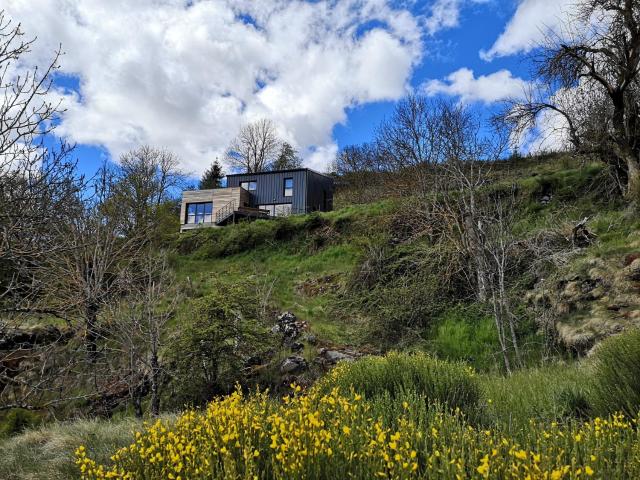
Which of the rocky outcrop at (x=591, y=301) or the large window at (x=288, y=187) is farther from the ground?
the large window at (x=288, y=187)

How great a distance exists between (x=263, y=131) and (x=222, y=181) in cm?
905

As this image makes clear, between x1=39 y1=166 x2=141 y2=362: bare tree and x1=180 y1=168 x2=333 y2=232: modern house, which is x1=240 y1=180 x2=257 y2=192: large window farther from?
x1=39 y1=166 x2=141 y2=362: bare tree

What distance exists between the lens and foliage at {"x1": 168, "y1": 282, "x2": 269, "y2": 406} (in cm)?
1017

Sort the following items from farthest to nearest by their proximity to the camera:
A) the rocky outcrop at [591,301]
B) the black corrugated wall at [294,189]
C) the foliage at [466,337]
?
the black corrugated wall at [294,189] < the foliage at [466,337] < the rocky outcrop at [591,301]

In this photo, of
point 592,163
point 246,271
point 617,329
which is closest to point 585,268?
point 617,329

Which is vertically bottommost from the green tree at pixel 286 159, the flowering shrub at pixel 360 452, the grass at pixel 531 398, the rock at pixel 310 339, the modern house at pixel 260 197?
the rock at pixel 310 339

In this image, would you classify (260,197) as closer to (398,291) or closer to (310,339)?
(398,291)

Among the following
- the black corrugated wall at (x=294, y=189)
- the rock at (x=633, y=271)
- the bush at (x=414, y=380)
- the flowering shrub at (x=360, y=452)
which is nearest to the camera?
the flowering shrub at (x=360, y=452)

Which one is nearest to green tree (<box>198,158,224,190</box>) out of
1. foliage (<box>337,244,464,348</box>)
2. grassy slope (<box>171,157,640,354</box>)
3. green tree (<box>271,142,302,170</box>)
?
green tree (<box>271,142,302,170</box>)

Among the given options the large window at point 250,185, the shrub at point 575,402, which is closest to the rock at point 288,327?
the shrub at point 575,402

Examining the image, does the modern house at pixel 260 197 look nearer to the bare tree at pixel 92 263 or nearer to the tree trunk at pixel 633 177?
the bare tree at pixel 92 263

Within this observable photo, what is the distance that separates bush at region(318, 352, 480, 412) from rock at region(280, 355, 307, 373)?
17.2ft

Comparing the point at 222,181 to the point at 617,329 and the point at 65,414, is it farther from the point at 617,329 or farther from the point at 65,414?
the point at 617,329

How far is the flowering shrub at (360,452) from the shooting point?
2.16 meters
